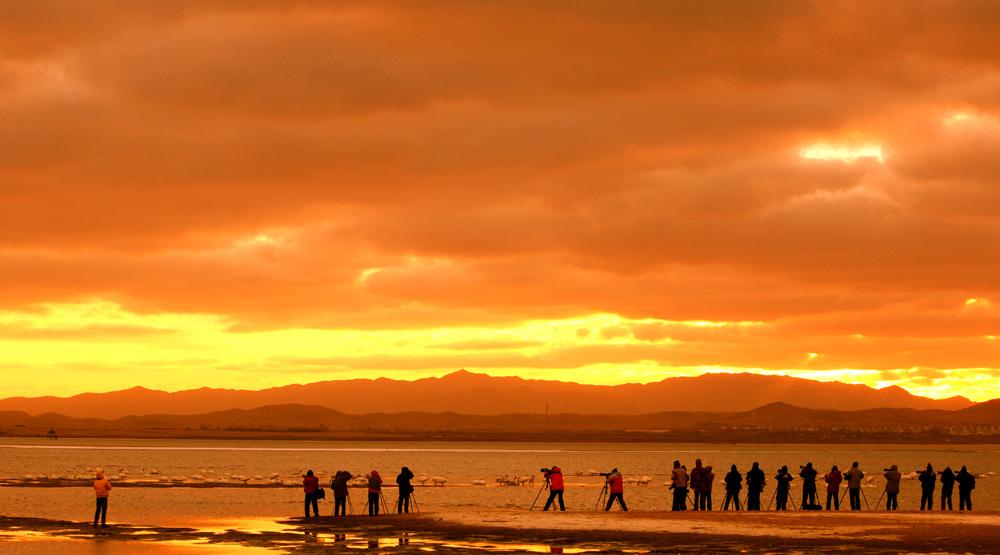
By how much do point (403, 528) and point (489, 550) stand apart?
796 cm

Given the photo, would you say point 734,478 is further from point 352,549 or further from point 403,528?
point 352,549

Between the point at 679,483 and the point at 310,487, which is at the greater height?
the point at 679,483

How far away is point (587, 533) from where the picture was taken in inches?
1405

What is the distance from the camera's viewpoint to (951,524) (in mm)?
36719

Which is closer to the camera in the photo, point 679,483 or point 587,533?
point 587,533

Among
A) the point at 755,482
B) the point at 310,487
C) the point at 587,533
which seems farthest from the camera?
the point at 755,482

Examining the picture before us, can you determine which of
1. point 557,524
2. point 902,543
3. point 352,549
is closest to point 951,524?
point 902,543

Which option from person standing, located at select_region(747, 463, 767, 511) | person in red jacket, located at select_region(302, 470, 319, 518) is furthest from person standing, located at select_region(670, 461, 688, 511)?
person in red jacket, located at select_region(302, 470, 319, 518)

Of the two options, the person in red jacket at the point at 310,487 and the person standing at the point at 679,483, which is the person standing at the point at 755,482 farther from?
the person in red jacket at the point at 310,487

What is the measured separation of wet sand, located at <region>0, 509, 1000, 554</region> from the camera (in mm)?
31297

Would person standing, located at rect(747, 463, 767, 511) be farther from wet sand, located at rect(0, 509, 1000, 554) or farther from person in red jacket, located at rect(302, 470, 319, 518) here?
person in red jacket, located at rect(302, 470, 319, 518)

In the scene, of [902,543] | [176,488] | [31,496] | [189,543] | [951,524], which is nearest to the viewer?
[902,543]

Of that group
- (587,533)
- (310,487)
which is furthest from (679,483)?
(310,487)

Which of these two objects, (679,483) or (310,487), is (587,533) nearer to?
(679,483)
